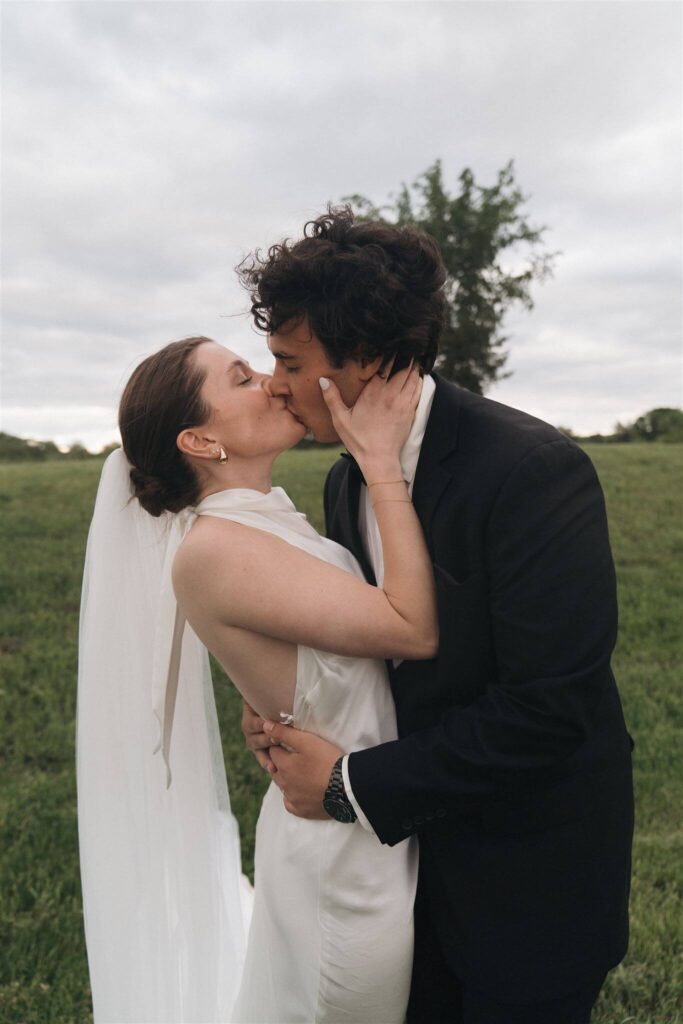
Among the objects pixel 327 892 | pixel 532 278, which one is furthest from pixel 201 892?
pixel 532 278

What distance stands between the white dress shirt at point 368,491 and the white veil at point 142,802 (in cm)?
73

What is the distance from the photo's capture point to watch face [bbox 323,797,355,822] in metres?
2.46

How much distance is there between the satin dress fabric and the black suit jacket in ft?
0.36

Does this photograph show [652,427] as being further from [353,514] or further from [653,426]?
[353,514]

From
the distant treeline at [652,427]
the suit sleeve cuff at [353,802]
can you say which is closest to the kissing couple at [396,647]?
the suit sleeve cuff at [353,802]

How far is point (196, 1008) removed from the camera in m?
3.48

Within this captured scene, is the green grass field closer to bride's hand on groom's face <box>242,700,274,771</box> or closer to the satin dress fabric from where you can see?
the satin dress fabric

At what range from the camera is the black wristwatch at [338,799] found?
2455 millimetres

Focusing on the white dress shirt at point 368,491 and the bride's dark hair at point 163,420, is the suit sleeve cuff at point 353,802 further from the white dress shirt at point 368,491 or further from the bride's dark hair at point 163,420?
the bride's dark hair at point 163,420

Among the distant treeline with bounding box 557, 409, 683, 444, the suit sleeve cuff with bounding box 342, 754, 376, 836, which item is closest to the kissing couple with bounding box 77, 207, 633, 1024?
the suit sleeve cuff with bounding box 342, 754, 376, 836

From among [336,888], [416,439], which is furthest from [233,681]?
[416,439]

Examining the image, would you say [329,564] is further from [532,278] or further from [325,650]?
[532,278]

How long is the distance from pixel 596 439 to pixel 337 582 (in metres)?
27.0

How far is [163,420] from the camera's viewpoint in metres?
A: 2.89
